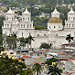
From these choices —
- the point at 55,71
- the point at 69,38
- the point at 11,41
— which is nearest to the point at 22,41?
the point at 11,41

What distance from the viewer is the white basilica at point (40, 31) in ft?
441

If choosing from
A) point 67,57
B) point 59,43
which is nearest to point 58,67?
point 67,57

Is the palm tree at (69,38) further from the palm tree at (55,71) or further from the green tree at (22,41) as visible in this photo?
the palm tree at (55,71)

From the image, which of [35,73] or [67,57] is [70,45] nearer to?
[67,57]

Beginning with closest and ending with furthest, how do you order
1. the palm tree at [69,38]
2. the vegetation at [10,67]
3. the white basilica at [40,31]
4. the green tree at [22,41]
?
the vegetation at [10,67]
the green tree at [22,41]
the palm tree at [69,38]
the white basilica at [40,31]

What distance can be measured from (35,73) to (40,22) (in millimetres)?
97899

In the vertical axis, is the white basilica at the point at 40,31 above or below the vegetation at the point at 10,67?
above

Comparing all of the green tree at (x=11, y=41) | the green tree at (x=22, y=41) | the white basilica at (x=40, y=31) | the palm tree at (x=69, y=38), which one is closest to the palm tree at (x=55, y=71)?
the green tree at (x=11, y=41)

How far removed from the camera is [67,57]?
11188 centimetres

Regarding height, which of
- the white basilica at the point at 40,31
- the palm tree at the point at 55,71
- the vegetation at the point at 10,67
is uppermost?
the white basilica at the point at 40,31

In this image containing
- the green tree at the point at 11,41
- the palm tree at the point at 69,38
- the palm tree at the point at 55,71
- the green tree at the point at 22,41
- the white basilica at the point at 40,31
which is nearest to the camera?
the palm tree at the point at 55,71

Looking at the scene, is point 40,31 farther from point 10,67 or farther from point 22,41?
point 10,67

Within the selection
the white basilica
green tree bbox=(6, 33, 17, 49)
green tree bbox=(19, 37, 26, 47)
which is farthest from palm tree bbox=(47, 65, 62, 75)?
the white basilica

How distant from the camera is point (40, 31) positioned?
136625 mm
